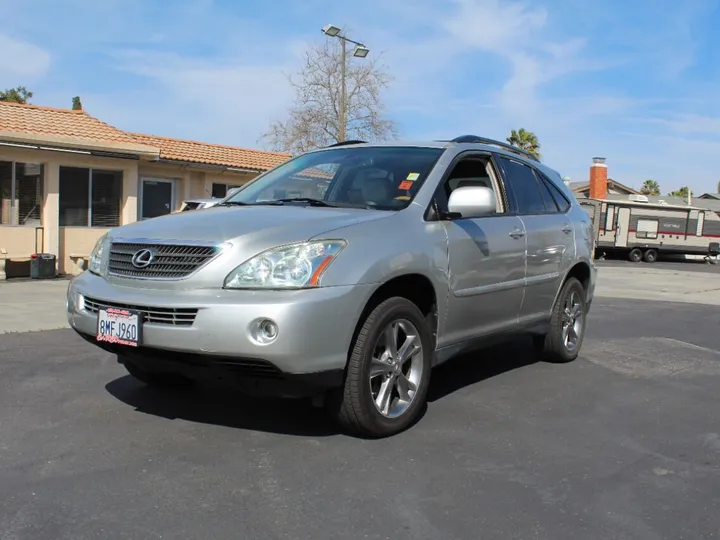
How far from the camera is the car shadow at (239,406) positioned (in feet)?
13.6

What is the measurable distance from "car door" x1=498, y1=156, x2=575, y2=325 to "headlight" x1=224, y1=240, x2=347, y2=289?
225 cm

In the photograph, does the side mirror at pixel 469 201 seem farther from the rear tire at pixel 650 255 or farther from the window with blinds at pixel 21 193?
the rear tire at pixel 650 255

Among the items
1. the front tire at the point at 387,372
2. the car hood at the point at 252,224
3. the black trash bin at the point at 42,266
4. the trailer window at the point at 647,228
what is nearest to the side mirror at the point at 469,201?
the car hood at the point at 252,224

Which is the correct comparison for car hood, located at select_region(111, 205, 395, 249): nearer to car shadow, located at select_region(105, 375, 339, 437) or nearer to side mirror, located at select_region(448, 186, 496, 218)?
side mirror, located at select_region(448, 186, 496, 218)

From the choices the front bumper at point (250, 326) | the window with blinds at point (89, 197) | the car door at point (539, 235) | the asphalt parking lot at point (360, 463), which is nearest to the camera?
the asphalt parking lot at point (360, 463)

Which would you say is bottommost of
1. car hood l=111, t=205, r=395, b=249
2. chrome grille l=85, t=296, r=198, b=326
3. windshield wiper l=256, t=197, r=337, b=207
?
chrome grille l=85, t=296, r=198, b=326

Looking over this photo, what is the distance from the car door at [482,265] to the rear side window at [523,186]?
197 millimetres

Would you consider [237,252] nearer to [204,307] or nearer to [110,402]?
[204,307]

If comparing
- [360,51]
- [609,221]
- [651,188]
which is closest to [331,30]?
[360,51]

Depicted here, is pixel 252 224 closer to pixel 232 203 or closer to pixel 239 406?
pixel 232 203

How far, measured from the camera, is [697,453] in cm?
392

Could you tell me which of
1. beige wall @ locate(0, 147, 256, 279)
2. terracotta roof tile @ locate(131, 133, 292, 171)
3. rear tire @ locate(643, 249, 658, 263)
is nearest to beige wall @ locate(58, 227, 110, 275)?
beige wall @ locate(0, 147, 256, 279)

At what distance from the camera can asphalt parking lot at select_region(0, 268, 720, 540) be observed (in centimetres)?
291

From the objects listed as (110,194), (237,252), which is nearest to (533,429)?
(237,252)
